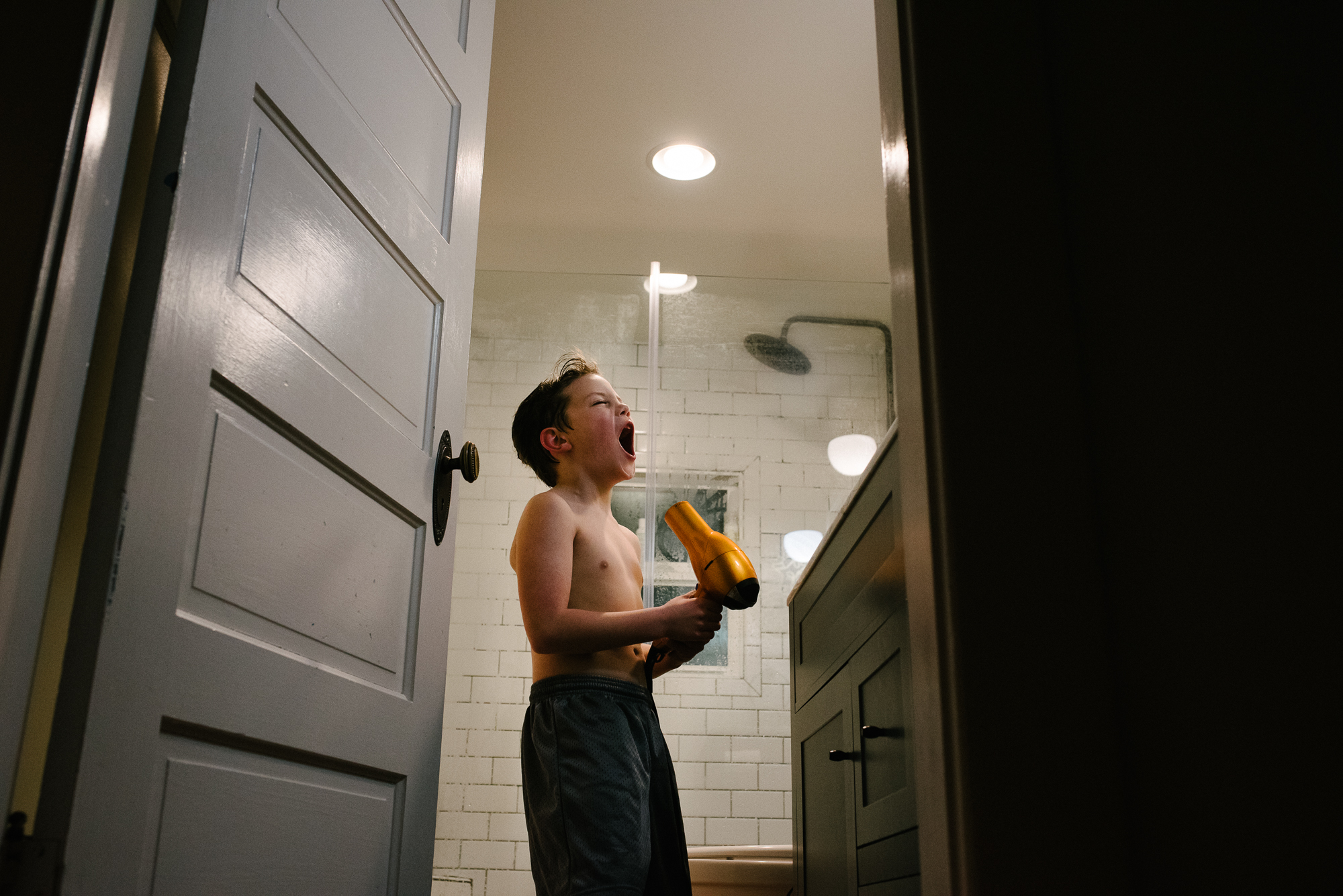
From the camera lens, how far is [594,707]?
4.83 feet

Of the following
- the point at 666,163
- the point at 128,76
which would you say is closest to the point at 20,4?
the point at 128,76

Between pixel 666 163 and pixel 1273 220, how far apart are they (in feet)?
7.73

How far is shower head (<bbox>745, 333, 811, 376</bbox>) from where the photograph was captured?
3.41 metres

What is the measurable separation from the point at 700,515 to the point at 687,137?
116 centimetres

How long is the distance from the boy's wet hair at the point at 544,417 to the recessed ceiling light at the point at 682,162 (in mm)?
1207

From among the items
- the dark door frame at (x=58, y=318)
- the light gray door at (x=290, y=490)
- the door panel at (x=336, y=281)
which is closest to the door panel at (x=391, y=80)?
the light gray door at (x=290, y=490)

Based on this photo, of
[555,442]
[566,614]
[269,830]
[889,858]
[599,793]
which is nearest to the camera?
[269,830]

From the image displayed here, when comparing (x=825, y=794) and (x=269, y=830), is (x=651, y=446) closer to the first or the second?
(x=825, y=794)

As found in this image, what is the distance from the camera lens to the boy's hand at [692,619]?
149cm

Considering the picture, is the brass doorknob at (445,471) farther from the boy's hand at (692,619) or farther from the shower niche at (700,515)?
the shower niche at (700,515)

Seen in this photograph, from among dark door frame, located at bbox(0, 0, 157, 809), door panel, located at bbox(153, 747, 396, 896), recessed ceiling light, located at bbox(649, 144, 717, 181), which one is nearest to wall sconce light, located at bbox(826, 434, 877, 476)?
recessed ceiling light, located at bbox(649, 144, 717, 181)

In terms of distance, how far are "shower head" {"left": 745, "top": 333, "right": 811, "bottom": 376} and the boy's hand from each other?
197cm

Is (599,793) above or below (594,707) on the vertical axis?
below

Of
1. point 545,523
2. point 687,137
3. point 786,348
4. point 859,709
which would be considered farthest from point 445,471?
point 786,348
